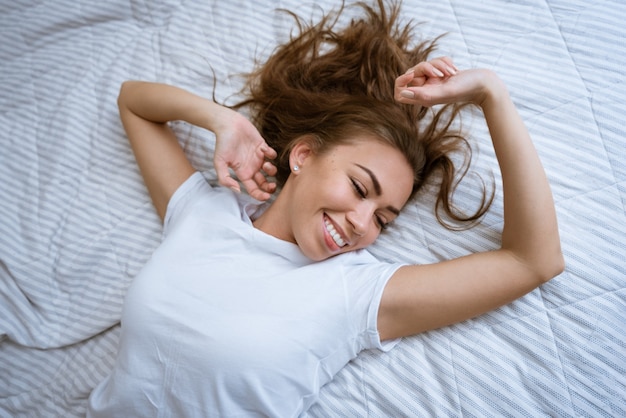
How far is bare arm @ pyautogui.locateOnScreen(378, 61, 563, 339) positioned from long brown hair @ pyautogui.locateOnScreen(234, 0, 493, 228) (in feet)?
0.44

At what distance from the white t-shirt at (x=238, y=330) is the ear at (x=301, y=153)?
0.20 m

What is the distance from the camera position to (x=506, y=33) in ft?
4.34

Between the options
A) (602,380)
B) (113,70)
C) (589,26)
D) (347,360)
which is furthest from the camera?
(113,70)

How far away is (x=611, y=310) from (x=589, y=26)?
2.33ft

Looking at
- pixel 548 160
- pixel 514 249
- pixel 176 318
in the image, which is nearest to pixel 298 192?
pixel 176 318

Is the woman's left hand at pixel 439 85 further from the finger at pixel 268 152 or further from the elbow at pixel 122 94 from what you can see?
the elbow at pixel 122 94

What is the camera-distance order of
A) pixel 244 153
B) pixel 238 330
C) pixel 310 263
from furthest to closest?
pixel 244 153
pixel 310 263
pixel 238 330

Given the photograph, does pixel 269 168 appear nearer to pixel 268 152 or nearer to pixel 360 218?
pixel 268 152

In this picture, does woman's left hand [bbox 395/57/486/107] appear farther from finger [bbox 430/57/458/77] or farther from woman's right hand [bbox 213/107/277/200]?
woman's right hand [bbox 213/107/277/200]

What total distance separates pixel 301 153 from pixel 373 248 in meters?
0.30

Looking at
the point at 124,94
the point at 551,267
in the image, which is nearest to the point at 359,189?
the point at 551,267

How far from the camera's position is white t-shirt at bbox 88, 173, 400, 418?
1039 millimetres

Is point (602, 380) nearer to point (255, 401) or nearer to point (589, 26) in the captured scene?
point (255, 401)

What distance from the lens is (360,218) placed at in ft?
3.57
